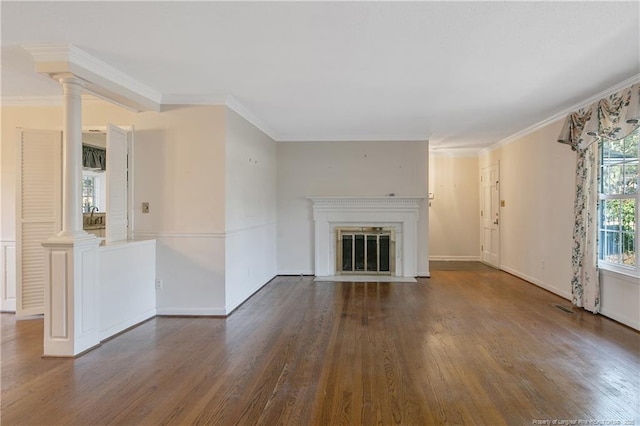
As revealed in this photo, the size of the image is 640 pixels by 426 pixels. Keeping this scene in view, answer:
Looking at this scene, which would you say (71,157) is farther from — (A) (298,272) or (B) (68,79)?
(A) (298,272)

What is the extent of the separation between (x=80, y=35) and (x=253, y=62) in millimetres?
1284

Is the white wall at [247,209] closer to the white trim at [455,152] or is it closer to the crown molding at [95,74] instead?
the crown molding at [95,74]

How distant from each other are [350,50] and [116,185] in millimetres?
2794

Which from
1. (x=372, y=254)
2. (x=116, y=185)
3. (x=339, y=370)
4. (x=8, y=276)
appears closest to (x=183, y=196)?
(x=116, y=185)

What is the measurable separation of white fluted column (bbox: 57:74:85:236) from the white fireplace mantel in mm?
3789

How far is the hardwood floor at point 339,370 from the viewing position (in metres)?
2.10

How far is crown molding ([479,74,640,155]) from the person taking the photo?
3.51m

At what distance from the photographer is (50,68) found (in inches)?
113

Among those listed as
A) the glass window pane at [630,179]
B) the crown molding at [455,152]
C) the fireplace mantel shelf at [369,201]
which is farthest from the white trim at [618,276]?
the crown molding at [455,152]

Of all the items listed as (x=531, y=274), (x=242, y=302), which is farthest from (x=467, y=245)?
(x=242, y=302)

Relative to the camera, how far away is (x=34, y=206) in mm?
3906

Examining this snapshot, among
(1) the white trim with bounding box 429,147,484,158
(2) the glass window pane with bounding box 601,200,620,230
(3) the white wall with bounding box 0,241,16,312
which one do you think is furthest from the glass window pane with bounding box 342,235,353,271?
(3) the white wall with bounding box 0,241,16,312

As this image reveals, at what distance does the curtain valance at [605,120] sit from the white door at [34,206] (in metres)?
5.82

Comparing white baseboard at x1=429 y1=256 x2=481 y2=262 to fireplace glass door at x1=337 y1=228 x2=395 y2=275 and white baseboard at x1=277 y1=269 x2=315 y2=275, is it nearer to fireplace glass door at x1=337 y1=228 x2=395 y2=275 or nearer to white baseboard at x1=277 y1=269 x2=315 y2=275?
fireplace glass door at x1=337 y1=228 x2=395 y2=275
